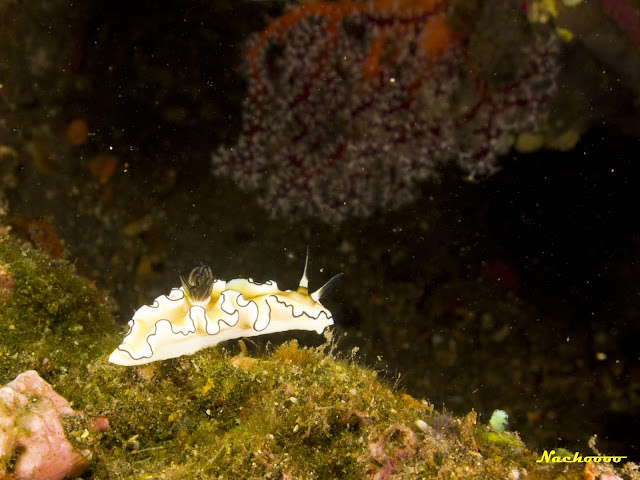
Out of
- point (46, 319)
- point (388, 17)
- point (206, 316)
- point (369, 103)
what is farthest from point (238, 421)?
point (388, 17)

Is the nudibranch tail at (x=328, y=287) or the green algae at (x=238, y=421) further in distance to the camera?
the nudibranch tail at (x=328, y=287)

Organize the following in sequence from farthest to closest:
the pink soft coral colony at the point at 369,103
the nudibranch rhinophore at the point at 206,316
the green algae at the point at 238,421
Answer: the pink soft coral colony at the point at 369,103 < the nudibranch rhinophore at the point at 206,316 < the green algae at the point at 238,421

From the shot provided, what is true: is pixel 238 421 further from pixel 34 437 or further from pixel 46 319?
pixel 46 319

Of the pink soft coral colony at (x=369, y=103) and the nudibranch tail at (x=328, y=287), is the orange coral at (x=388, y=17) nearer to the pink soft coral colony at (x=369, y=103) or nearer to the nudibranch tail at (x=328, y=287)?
the pink soft coral colony at (x=369, y=103)

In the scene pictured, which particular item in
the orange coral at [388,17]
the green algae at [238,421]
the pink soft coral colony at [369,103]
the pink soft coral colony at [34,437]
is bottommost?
the green algae at [238,421]

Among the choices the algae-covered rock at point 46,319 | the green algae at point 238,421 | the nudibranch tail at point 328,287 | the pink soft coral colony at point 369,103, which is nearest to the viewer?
the green algae at point 238,421

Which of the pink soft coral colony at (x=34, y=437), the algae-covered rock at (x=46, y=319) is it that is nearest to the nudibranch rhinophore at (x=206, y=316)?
the pink soft coral colony at (x=34, y=437)

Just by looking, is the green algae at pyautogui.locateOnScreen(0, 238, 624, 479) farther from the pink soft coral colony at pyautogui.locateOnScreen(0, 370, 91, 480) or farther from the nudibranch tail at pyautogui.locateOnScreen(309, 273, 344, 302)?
the nudibranch tail at pyautogui.locateOnScreen(309, 273, 344, 302)
